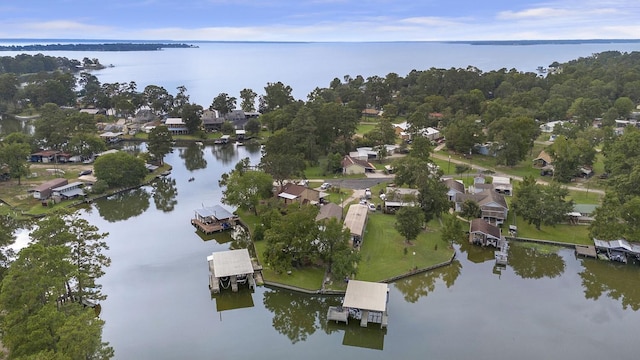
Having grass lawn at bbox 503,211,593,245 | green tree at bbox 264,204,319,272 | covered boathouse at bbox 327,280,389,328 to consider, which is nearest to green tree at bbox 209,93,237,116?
green tree at bbox 264,204,319,272

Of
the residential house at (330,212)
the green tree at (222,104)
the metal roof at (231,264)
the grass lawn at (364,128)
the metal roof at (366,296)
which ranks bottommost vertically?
the metal roof at (366,296)

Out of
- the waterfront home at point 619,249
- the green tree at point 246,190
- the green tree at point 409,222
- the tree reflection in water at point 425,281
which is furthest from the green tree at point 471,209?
the green tree at point 246,190

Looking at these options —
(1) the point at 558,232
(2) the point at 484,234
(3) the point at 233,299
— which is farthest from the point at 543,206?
(3) the point at 233,299

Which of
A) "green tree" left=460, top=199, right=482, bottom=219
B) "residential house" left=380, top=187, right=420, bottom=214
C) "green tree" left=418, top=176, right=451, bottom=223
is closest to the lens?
"green tree" left=418, top=176, right=451, bottom=223

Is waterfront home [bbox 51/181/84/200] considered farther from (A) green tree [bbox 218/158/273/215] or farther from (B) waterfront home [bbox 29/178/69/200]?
(A) green tree [bbox 218/158/273/215]

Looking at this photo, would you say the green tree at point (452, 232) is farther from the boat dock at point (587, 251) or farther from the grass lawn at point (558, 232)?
the boat dock at point (587, 251)

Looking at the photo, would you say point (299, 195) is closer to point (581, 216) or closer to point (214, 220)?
point (214, 220)
